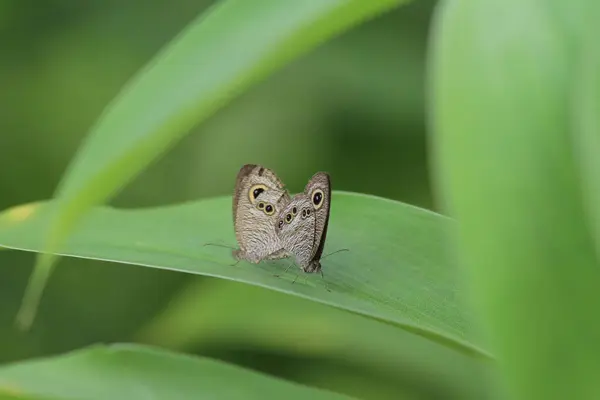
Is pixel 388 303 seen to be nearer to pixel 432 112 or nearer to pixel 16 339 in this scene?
pixel 432 112

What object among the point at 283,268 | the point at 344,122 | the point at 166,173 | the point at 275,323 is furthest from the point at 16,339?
the point at 283,268

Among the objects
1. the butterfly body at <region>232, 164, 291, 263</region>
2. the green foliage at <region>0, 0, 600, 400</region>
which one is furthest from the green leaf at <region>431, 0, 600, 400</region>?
the butterfly body at <region>232, 164, 291, 263</region>

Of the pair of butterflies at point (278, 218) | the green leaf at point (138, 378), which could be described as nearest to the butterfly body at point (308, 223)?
the pair of butterflies at point (278, 218)

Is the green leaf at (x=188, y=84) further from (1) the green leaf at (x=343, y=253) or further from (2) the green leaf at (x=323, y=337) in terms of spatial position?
(2) the green leaf at (x=323, y=337)

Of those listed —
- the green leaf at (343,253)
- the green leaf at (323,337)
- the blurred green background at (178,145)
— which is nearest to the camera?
the green leaf at (343,253)

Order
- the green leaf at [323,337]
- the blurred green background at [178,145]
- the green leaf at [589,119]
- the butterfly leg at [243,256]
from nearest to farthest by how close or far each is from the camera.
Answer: the green leaf at [589,119] < the butterfly leg at [243,256] < the green leaf at [323,337] < the blurred green background at [178,145]

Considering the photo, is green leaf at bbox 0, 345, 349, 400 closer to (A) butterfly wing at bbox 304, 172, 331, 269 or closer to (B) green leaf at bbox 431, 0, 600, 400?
(A) butterfly wing at bbox 304, 172, 331, 269

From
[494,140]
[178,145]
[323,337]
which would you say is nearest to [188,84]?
[494,140]
